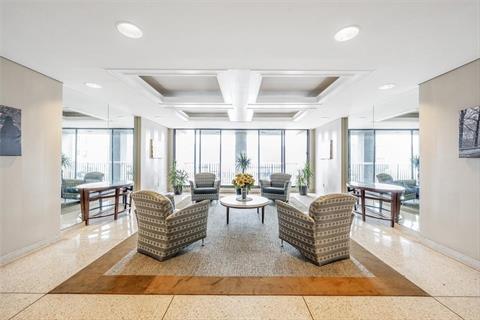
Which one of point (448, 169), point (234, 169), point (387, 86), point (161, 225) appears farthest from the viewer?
point (234, 169)

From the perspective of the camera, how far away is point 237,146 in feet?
28.9

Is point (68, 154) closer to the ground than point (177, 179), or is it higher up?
higher up

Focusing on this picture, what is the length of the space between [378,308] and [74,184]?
23.4ft

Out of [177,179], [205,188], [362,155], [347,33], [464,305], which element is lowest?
[464,305]

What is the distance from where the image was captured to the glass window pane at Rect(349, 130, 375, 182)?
23.5 feet

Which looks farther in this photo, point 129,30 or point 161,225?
point 161,225

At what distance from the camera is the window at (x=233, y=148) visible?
8703mm

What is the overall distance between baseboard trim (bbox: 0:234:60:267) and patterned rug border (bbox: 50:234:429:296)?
1082 millimetres

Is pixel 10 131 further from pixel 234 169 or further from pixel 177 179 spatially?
pixel 234 169

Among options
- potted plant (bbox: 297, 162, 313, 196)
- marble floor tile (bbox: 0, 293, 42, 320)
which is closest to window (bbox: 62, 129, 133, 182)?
marble floor tile (bbox: 0, 293, 42, 320)

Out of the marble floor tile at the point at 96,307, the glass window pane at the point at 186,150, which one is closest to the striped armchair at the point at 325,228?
the marble floor tile at the point at 96,307

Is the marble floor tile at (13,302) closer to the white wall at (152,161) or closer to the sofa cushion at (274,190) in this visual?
the white wall at (152,161)

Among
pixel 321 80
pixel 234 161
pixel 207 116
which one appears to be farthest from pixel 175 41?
pixel 234 161

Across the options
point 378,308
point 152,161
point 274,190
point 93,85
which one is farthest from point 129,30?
point 152,161
